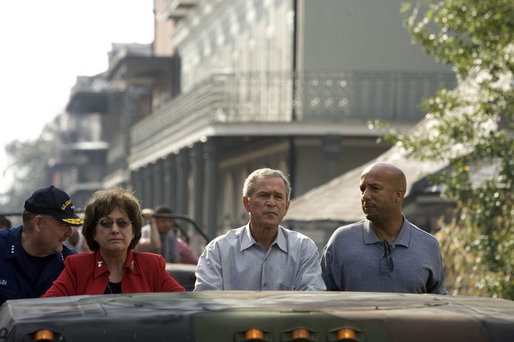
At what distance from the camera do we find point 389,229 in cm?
631

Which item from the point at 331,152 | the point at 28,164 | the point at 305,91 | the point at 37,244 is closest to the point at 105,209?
the point at 37,244

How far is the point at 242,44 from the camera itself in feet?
112

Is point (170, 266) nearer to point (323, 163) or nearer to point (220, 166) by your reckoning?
point (323, 163)

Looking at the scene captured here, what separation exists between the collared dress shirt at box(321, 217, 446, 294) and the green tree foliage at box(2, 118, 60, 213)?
90122mm

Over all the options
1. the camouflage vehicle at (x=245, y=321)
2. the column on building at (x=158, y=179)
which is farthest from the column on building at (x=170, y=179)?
the camouflage vehicle at (x=245, y=321)

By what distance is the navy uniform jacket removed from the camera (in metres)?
6.09

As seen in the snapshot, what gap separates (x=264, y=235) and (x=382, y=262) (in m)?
0.57

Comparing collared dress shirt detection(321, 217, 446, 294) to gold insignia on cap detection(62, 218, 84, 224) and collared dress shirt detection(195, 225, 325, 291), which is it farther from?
gold insignia on cap detection(62, 218, 84, 224)

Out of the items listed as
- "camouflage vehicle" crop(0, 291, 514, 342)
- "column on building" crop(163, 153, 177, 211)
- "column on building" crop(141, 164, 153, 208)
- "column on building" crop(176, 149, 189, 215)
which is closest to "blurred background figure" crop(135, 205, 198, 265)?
"camouflage vehicle" crop(0, 291, 514, 342)

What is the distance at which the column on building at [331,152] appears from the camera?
92.7 ft

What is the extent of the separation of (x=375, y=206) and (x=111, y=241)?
1283mm

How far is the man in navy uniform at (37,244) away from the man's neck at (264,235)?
0.78 meters

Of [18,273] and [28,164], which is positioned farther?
[28,164]

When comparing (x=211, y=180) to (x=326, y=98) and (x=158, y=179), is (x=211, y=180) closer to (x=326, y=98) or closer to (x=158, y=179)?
(x=326, y=98)
